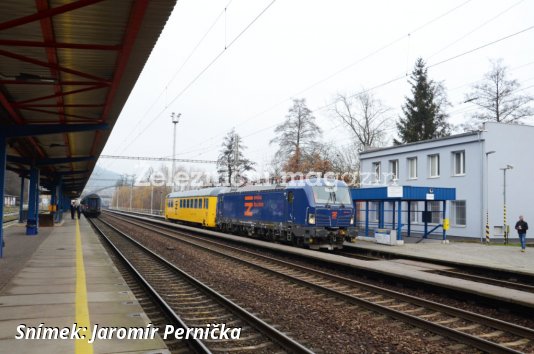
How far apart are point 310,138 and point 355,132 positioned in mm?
4916

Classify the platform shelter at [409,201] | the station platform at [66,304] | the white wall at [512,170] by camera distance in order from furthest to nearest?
the white wall at [512,170] < the platform shelter at [409,201] < the station platform at [66,304]

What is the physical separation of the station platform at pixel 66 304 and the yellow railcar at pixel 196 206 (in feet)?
54.3

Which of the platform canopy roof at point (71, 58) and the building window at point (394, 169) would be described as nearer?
the platform canopy roof at point (71, 58)

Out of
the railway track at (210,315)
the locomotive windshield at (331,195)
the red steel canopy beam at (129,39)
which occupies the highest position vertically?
the red steel canopy beam at (129,39)

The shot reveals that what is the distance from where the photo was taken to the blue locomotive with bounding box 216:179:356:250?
744 inches

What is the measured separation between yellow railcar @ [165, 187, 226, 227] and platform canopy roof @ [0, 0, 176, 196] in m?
16.1

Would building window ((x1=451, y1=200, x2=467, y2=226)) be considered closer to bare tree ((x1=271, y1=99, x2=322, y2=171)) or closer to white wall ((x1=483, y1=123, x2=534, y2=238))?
white wall ((x1=483, y1=123, x2=534, y2=238))

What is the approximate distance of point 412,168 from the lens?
33406mm

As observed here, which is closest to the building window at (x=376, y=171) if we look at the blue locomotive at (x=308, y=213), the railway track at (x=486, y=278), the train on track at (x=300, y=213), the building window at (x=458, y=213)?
the building window at (x=458, y=213)

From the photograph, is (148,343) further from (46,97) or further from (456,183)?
(456,183)

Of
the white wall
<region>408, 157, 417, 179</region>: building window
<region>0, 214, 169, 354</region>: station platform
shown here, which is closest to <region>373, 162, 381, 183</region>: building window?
<region>408, 157, 417, 179</region>: building window

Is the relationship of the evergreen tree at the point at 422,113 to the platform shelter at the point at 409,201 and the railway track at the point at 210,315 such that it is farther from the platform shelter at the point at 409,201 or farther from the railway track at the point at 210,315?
the railway track at the point at 210,315

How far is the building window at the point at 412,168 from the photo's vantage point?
33.1 metres

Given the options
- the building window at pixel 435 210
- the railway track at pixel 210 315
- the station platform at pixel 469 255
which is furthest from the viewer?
the building window at pixel 435 210
